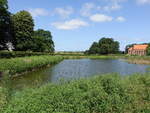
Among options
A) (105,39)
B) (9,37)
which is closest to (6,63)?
(9,37)

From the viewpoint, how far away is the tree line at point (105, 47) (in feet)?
351

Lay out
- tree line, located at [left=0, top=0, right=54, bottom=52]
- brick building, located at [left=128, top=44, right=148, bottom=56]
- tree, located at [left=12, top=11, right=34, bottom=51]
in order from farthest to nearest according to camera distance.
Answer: brick building, located at [left=128, top=44, right=148, bottom=56], tree, located at [left=12, top=11, right=34, bottom=51], tree line, located at [left=0, top=0, right=54, bottom=52]

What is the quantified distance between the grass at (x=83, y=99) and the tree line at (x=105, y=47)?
9772 cm

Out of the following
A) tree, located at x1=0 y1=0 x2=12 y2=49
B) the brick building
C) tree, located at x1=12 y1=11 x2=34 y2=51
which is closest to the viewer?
tree, located at x1=0 y1=0 x2=12 y2=49

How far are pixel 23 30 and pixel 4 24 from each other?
9.10 meters

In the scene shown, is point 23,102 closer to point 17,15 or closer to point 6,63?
point 6,63

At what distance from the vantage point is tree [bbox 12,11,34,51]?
41862 mm

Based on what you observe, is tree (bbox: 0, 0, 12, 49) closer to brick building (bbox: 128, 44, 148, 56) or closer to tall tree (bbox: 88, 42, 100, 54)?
tall tree (bbox: 88, 42, 100, 54)

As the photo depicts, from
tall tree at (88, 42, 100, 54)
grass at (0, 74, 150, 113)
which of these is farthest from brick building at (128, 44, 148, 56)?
grass at (0, 74, 150, 113)

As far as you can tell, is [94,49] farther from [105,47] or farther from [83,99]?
[83,99]

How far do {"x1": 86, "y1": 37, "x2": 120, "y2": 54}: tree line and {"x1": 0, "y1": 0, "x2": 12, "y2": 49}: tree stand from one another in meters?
73.9

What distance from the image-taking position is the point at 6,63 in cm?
1992

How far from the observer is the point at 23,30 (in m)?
43.4

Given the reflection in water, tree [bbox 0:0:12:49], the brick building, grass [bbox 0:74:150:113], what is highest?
tree [bbox 0:0:12:49]
